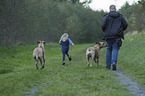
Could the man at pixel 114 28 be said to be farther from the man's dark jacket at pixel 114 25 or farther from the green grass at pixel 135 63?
the green grass at pixel 135 63

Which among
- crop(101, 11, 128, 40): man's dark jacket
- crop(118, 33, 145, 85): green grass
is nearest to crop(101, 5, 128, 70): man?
crop(101, 11, 128, 40): man's dark jacket

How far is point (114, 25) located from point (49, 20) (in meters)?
40.0

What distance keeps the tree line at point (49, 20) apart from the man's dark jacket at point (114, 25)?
12247 mm

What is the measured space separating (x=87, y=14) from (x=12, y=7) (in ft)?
154

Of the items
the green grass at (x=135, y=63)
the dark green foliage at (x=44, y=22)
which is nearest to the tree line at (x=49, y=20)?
the dark green foliage at (x=44, y=22)

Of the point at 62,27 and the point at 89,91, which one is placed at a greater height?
the point at 62,27

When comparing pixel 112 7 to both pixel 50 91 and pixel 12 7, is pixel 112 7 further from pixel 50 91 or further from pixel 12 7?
pixel 12 7

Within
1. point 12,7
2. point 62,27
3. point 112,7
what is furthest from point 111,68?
point 62,27

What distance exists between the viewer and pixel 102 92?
14.9 feet

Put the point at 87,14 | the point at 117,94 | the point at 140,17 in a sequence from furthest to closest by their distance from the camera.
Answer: the point at 87,14 → the point at 140,17 → the point at 117,94

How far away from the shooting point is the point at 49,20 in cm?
4734

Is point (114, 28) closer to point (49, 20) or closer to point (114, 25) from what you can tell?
point (114, 25)

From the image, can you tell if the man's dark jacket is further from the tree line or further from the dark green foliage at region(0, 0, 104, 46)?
the dark green foliage at region(0, 0, 104, 46)

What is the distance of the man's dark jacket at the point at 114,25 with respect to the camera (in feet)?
27.5
